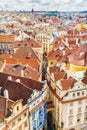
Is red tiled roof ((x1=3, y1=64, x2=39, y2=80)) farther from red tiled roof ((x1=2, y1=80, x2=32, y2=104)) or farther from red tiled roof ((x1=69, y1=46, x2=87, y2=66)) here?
red tiled roof ((x1=69, y1=46, x2=87, y2=66))

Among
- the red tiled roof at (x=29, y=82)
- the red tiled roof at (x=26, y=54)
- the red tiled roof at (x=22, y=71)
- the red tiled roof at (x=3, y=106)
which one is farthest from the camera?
the red tiled roof at (x=26, y=54)

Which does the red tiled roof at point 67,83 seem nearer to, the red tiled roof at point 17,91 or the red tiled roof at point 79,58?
the red tiled roof at point 17,91

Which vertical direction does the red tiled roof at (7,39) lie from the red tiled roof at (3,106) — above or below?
above

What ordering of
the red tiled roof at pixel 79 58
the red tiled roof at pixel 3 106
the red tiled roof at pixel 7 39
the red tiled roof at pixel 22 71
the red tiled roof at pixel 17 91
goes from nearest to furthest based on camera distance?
the red tiled roof at pixel 3 106 → the red tiled roof at pixel 17 91 → the red tiled roof at pixel 22 71 → the red tiled roof at pixel 79 58 → the red tiled roof at pixel 7 39

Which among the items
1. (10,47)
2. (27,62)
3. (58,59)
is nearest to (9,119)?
(27,62)

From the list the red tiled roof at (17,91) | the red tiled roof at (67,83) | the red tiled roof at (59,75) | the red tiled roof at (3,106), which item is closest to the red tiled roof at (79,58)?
the red tiled roof at (59,75)

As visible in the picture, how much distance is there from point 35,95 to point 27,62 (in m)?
27.9

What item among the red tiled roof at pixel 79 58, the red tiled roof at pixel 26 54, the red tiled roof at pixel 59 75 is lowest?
the red tiled roof at pixel 59 75

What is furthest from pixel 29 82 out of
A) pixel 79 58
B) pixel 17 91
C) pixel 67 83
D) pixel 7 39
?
pixel 7 39

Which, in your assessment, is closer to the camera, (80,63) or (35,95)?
(35,95)

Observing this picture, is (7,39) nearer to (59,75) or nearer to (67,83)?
(59,75)

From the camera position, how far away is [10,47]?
11719cm

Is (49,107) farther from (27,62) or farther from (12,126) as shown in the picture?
(27,62)

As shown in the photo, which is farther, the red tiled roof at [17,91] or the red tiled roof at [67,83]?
the red tiled roof at [67,83]
